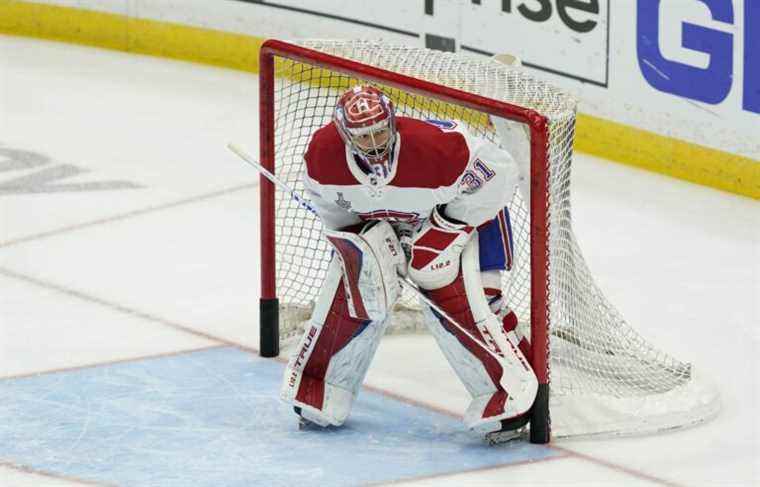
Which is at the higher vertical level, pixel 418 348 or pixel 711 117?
pixel 711 117

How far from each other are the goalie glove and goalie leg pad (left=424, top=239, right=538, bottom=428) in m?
0.03

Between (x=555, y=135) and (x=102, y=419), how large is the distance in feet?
4.61

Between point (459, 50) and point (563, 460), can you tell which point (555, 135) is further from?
point (459, 50)

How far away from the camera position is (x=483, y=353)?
4762 mm

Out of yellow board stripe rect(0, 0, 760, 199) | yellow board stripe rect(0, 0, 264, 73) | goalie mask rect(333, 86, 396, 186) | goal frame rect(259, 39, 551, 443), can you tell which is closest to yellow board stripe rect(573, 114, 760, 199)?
yellow board stripe rect(0, 0, 760, 199)

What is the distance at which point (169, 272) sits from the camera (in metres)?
6.37

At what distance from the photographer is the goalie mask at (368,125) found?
447 cm

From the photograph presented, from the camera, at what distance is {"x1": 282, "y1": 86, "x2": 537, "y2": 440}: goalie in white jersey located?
4.64 meters

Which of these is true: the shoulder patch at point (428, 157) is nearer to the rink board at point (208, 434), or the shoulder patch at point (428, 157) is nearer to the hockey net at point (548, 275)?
the hockey net at point (548, 275)

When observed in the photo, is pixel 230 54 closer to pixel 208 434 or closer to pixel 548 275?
pixel 208 434

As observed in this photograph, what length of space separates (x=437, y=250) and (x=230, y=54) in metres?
4.60

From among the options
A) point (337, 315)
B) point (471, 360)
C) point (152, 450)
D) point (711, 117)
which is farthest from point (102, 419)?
point (711, 117)

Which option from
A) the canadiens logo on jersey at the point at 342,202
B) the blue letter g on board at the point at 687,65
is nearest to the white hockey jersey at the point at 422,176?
the canadiens logo on jersey at the point at 342,202

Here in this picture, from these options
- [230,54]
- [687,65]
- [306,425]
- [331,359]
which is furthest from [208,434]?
[230,54]
